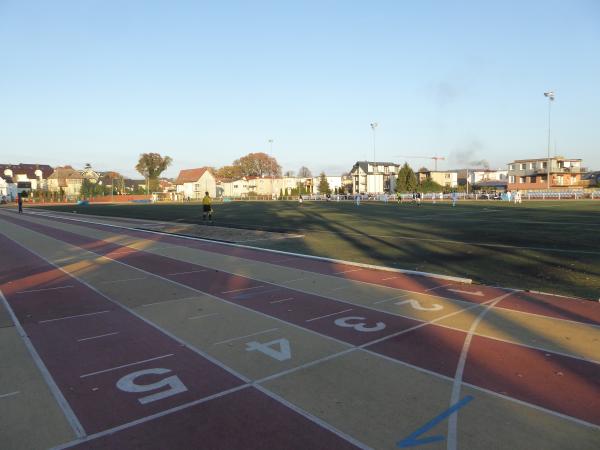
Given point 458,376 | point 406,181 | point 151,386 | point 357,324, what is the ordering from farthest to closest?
1. point 406,181
2. point 357,324
3. point 458,376
4. point 151,386

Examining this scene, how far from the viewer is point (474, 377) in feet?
17.4

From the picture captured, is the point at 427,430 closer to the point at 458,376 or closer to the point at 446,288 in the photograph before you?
the point at 458,376

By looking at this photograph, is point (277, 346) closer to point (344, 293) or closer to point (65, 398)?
point (65, 398)

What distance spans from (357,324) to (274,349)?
177 centimetres

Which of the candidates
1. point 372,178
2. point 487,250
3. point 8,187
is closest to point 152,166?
point 8,187

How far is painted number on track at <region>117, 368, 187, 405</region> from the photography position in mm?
4831

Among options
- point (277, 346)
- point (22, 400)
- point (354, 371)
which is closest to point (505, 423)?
point (354, 371)

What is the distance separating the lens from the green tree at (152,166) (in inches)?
4946

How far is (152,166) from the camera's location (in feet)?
414

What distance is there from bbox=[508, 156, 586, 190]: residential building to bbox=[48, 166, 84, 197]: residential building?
111 m

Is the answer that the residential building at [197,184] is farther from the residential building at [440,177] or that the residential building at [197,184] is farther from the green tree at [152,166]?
the residential building at [440,177]

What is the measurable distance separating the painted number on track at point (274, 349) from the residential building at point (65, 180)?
5193 inches

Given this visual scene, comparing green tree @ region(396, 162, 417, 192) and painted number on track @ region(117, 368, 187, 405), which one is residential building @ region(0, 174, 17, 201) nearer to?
green tree @ region(396, 162, 417, 192)

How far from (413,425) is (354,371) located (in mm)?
1334
